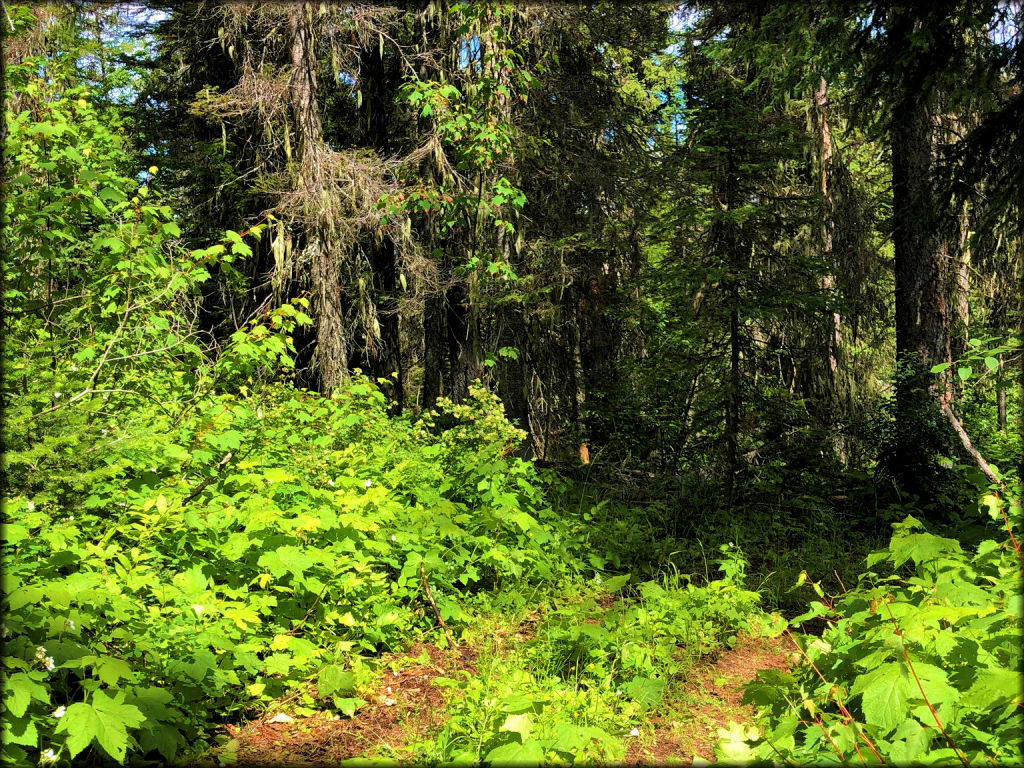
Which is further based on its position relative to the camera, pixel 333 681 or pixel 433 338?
pixel 433 338

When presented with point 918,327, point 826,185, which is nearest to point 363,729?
point 918,327

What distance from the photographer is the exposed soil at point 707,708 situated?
304cm

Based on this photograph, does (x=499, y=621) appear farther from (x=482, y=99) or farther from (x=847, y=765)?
(x=482, y=99)

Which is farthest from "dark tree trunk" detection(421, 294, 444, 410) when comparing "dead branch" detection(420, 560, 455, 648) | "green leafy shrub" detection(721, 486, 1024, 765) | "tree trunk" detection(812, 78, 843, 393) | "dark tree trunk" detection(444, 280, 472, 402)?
"green leafy shrub" detection(721, 486, 1024, 765)

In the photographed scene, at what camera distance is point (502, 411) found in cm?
675

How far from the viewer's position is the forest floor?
2.95 m

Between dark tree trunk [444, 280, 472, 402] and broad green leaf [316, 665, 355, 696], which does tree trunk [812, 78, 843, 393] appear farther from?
broad green leaf [316, 665, 355, 696]

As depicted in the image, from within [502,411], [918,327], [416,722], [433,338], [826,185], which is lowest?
[416,722]

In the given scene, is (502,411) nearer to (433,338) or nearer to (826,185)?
(433,338)

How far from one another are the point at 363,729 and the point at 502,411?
3.89 metres

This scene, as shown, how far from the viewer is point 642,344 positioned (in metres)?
12.2

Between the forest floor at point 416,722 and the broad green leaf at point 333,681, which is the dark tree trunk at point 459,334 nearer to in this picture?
the forest floor at point 416,722

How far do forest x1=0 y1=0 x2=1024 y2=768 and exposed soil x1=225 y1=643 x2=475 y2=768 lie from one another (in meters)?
0.03

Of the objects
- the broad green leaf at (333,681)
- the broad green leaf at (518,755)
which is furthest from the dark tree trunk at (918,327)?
the broad green leaf at (333,681)
